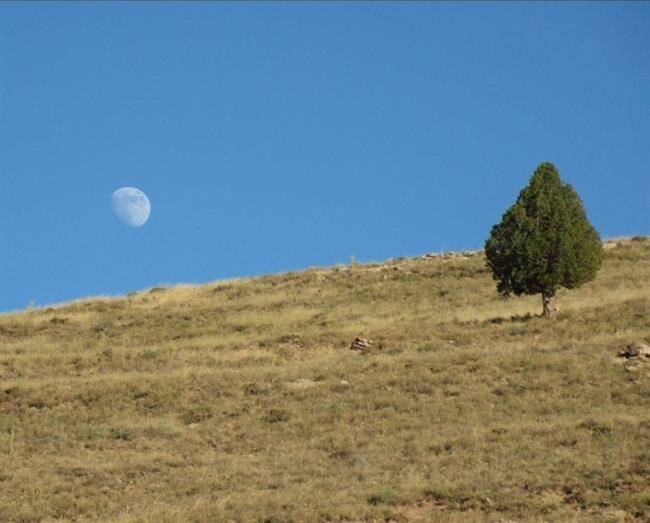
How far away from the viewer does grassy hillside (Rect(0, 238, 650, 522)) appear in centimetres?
2205

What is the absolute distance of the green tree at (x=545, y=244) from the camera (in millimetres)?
43219

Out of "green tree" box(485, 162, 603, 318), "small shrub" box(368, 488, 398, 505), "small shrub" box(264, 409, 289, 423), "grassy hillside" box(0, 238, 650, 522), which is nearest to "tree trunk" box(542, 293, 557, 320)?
"green tree" box(485, 162, 603, 318)

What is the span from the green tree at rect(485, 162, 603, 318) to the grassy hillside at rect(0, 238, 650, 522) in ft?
4.59

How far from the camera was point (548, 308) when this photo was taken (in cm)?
4278

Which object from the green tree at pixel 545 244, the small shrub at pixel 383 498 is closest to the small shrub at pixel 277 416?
the small shrub at pixel 383 498

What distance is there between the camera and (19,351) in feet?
146

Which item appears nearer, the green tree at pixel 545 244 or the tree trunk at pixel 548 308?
the tree trunk at pixel 548 308

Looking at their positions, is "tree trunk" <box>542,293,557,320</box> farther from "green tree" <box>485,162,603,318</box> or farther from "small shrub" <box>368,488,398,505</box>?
"small shrub" <box>368,488,398,505</box>

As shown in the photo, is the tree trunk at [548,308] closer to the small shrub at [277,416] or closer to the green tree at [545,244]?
the green tree at [545,244]

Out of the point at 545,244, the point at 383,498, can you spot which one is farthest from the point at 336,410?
the point at 545,244

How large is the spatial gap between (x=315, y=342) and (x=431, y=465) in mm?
17431

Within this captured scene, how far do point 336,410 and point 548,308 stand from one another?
15.3m

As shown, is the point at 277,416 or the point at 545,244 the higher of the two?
the point at 545,244

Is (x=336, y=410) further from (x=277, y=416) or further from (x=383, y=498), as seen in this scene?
(x=383, y=498)
